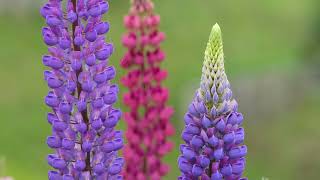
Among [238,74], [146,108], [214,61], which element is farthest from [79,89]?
[238,74]

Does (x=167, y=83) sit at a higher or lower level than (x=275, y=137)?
higher

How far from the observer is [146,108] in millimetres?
6535

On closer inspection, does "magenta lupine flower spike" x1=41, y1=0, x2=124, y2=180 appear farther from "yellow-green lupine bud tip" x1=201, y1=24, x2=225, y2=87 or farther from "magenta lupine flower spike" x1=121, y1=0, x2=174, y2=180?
"magenta lupine flower spike" x1=121, y1=0, x2=174, y2=180

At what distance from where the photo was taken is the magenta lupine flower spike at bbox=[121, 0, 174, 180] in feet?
21.1

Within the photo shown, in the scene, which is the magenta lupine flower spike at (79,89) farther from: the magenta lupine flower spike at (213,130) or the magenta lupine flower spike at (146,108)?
the magenta lupine flower spike at (146,108)

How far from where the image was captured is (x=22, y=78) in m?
17.8

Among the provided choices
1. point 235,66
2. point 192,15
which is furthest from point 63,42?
point 192,15

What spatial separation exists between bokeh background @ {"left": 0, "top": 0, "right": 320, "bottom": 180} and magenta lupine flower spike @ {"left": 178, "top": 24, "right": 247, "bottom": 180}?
26.6ft

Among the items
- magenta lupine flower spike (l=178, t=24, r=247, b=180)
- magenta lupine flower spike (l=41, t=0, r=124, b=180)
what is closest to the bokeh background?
magenta lupine flower spike (l=41, t=0, r=124, b=180)

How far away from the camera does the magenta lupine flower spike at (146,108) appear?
6438 mm

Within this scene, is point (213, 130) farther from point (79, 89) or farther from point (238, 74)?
point (238, 74)

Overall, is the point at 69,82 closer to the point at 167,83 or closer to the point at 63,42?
the point at 63,42

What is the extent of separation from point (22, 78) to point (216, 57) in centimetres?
1415

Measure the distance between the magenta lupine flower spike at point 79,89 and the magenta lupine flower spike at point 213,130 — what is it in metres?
0.40
